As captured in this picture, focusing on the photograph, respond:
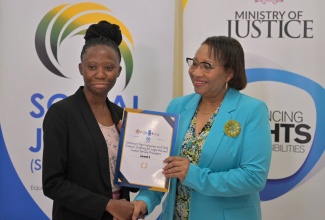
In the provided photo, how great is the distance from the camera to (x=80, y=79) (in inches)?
110

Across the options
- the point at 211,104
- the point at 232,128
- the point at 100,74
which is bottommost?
the point at 232,128

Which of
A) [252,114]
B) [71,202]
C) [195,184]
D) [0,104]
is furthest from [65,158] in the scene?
[0,104]

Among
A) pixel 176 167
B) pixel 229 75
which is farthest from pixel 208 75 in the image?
pixel 176 167

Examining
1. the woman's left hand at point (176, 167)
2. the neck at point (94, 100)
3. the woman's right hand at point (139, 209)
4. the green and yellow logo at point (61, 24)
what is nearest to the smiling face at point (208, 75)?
the woman's left hand at point (176, 167)

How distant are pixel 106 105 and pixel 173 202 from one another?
1.90ft

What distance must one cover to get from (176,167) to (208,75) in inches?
18.4

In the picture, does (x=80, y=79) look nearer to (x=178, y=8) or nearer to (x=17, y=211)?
(x=178, y=8)

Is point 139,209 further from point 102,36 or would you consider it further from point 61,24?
point 61,24

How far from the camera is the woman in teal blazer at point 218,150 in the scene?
66.2 inches

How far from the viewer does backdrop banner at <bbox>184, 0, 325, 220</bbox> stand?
254cm

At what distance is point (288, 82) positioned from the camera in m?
2.56

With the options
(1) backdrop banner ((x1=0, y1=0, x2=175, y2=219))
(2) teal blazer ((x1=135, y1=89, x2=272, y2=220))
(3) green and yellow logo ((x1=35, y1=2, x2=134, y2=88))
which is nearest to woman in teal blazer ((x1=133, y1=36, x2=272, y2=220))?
(2) teal blazer ((x1=135, y1=89, x2=272, y2=220))

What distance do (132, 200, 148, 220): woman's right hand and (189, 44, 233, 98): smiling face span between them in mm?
600

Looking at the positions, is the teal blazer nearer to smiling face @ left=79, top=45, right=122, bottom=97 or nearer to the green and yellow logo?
smiling face @ left=79, top=45, right=122, bottom=97
